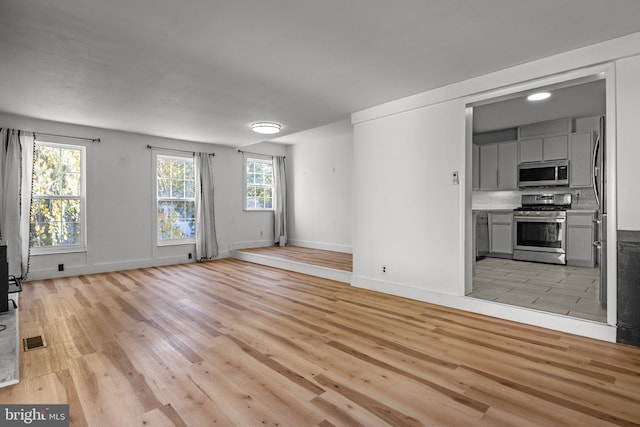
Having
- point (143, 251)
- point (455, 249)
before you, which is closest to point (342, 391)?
point (455, 249)

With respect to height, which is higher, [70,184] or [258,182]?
[258,182]

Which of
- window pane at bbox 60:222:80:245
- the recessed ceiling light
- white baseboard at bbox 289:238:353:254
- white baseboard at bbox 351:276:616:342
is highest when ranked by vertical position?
the recessed ceiling light

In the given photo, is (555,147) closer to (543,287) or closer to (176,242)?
(543,287)

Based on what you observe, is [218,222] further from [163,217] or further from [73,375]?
[73,375]

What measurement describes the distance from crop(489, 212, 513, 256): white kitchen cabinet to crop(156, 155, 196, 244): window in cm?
A: 626

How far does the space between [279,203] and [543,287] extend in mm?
6041

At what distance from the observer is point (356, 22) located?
2402mm

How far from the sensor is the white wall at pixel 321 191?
757 cm

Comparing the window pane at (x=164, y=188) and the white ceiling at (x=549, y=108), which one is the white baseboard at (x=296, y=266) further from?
the white ceiling at (x=549, y=108)

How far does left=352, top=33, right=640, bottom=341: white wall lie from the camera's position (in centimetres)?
265

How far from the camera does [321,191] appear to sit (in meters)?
8.13

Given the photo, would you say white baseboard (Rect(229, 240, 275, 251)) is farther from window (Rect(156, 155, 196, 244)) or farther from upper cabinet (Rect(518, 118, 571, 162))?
upper cabinet (Rect(518, 118, 571, 162))

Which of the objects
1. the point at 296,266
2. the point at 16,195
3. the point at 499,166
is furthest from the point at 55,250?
the point at 499,166

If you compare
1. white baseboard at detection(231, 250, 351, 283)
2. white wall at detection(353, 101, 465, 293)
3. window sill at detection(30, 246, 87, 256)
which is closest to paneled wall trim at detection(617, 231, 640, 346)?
white wall at detection(353, 101, 465, 293)
